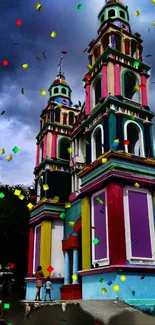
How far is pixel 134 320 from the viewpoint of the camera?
380 inches

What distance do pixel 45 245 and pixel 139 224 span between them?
7500 millimetres

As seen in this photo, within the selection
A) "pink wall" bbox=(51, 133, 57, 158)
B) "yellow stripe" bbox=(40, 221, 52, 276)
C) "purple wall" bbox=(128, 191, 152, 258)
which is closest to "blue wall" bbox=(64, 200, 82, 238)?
"yellow stripe" bbox=(40, 221, 52, 276)

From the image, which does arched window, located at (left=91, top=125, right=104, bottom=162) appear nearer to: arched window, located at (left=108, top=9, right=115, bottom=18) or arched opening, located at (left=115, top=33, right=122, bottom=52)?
arched opening, located at (left=115, top=33, right=122, bottom=52)

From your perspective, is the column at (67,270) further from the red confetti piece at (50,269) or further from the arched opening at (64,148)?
the arched opening at (64,148)

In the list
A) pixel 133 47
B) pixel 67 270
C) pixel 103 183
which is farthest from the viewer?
pixel 133 47

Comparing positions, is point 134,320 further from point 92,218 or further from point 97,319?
point 92,218

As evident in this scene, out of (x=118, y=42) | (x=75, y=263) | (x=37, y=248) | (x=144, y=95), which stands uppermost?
(x=118, y=42)

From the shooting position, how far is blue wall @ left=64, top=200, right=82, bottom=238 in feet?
63.7

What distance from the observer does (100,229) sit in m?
15.2

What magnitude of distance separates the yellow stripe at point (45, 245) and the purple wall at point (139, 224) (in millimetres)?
7401

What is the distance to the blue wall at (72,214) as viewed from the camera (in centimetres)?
1942

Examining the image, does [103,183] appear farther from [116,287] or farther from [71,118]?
[71,118]

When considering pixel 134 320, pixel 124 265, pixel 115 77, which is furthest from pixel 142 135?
pixel 134 320

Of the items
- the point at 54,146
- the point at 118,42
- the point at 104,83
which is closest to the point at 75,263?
the point at 54,146
